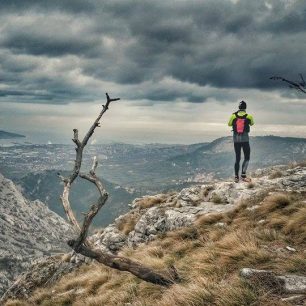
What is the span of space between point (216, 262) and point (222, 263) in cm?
31

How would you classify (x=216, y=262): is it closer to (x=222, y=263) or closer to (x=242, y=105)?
(x=222, y=263)

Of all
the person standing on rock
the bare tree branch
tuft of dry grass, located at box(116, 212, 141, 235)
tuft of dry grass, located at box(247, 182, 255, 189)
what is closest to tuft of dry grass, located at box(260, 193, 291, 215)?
tuft of dry grass, located at box(247, 182, 255, 189)

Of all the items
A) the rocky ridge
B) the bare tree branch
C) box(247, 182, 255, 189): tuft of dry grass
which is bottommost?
the rocky ridge

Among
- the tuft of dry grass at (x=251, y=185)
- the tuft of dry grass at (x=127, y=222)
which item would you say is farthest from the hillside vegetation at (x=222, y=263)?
the tuft of dry grass at (x=127, y=222)

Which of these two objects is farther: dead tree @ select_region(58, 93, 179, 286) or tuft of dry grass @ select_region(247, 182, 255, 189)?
tuft of dry grass @ select_region(247, 182, 255, 189)

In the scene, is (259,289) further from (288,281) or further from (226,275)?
(226,275)

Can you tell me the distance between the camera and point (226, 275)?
9727 mm

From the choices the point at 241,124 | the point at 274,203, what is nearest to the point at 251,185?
the point at 241,124

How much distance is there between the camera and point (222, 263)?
10633 mm

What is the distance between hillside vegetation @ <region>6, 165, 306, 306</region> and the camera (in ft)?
25.4

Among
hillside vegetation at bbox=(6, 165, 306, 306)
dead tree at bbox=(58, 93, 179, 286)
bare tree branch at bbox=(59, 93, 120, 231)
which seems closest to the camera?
hillside vegetation at bbox=(6, 165, 306, 306)

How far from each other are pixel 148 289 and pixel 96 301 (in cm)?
231

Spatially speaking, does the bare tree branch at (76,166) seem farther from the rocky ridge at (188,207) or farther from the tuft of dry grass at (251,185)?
the tuft of dry grass at (251,185)

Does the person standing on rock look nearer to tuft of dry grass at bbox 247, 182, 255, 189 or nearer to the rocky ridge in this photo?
tuft of dry grass at bbox 247, 182, 255, 189
